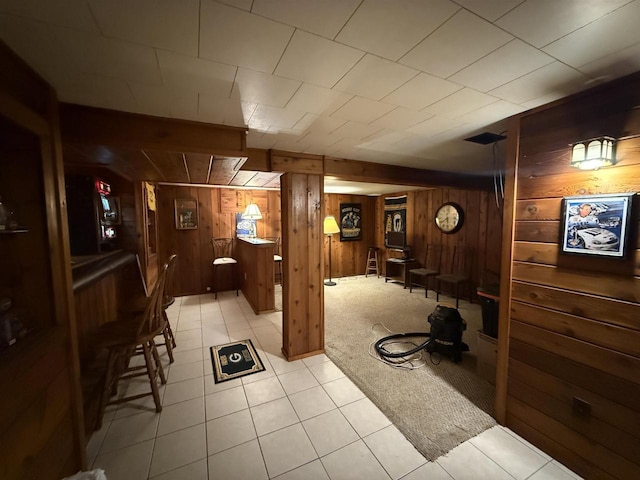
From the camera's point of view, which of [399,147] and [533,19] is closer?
[533,19]

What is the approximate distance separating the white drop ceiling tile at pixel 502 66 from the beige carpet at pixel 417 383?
224cm

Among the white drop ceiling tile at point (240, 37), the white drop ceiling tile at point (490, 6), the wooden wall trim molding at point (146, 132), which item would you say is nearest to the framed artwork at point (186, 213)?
the wooden wall trim molding at point (146, 132)

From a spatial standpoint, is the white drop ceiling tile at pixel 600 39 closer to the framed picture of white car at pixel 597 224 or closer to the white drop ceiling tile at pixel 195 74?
the framed picture of white car at pixel 597 224

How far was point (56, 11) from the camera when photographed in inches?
32.0

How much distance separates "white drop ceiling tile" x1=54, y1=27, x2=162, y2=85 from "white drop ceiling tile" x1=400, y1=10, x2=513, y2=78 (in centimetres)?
114

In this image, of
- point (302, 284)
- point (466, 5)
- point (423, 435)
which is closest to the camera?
point (466, 5)

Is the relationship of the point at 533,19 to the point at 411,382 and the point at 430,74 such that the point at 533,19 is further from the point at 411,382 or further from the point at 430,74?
the point at 411,382

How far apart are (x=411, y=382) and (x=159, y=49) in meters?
2.93

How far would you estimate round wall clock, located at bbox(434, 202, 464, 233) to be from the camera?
4.94m

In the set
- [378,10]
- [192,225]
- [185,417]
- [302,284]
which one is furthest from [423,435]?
[192,225]

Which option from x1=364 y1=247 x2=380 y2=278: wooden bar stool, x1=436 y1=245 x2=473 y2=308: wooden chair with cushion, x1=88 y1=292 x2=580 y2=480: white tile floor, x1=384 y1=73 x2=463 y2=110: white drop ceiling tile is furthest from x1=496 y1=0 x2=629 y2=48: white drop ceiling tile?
x1=364 y1=247 x2=380 y2=278: wooden bar stool

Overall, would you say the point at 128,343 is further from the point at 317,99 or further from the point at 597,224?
the point at 597,224

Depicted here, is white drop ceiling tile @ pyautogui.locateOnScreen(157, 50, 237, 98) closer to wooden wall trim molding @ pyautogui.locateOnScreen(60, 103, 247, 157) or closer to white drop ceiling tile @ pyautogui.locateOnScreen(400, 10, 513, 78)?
wooden wall trim molding @ pyautogui.locateOnScreen(60, 103, 247, 157)

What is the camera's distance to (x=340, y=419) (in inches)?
74.9
